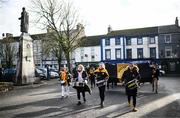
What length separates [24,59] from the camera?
28656mm

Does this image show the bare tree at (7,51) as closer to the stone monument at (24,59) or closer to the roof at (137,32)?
the roof at (137,32)

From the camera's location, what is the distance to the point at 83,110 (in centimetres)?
1267

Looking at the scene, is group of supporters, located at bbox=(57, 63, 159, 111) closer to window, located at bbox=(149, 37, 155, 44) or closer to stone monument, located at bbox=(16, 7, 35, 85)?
stone monument, located at bbox=(16, 7, 35, 85)

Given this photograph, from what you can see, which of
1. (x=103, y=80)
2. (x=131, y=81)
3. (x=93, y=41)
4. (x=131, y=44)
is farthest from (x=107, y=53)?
(x=131, y=81)

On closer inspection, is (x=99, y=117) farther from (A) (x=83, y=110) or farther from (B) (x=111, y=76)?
(B) (x=111, y=76)

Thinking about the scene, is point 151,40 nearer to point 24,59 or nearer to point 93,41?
point 93,41

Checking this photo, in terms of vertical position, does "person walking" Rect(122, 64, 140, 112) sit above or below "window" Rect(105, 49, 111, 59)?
below

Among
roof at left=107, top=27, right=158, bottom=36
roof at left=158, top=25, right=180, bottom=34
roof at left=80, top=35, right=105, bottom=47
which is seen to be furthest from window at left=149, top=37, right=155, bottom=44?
roof at left=80, top=35, right=105, bottom=47

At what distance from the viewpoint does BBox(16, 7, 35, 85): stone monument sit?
28375 millimetres

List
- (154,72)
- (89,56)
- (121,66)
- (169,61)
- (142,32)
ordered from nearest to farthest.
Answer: (154,72) < (121,66) < (169,61) < (142,32) < (89,56)

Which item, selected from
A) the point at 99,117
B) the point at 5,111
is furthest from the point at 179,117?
the point at 5,111

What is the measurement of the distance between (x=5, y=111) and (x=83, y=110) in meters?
3.14

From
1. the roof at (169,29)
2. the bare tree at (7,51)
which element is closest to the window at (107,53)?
the roof at (169,29)

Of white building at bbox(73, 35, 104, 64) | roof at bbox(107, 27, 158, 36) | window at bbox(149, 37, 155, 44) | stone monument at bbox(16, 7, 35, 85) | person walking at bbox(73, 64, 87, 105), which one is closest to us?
person walking at bbox(73, 64, 87, 105)
